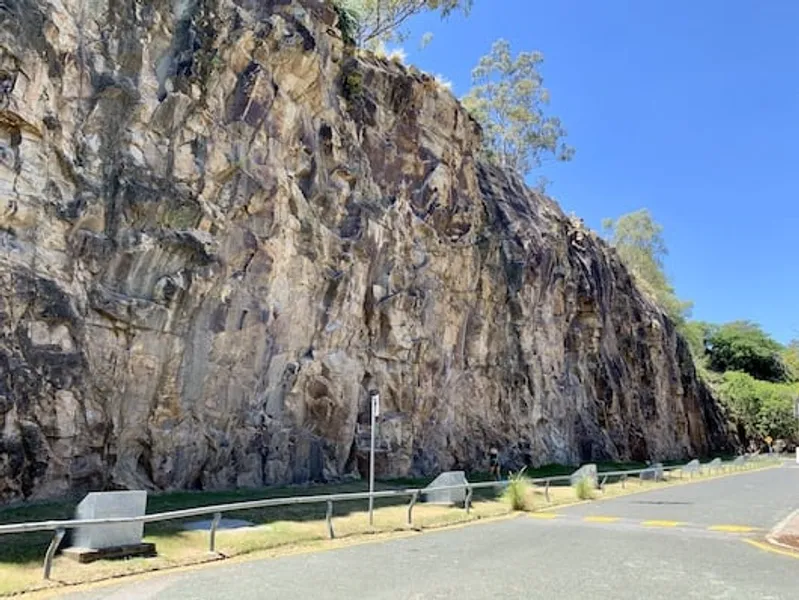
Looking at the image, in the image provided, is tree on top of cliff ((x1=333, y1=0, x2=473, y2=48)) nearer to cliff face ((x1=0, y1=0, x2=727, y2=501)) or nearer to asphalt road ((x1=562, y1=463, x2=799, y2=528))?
cliff face ((x1=0, y1=0, x2=727, y2=501))

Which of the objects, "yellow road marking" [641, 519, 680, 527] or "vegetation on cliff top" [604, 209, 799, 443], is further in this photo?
"vegetation on cliff top" [604, 209, 799, 443]

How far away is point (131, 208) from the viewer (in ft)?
52.5

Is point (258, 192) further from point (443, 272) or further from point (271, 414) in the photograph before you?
point (443, 272)

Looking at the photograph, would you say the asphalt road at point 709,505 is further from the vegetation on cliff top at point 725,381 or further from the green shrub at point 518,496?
the vegetation on cliff top at point 725,381

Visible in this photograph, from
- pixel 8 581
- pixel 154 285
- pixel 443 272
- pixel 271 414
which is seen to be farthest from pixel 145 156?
pixel 443 272

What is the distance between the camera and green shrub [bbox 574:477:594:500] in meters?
21.1

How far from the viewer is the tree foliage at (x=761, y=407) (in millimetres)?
70312

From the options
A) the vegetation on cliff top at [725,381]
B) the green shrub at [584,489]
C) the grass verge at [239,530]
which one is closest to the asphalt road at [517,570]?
the grass verge at [239,530]

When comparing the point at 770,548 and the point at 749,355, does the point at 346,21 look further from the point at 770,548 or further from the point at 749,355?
the point at 749,355

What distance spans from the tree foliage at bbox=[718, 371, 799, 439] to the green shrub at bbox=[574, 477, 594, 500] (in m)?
54.4

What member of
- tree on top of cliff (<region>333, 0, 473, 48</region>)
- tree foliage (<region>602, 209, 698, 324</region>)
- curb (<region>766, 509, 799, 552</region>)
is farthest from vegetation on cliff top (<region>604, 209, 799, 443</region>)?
curb (<region>766, 509, 799, 552</region>)

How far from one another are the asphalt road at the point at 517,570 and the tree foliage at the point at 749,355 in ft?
257

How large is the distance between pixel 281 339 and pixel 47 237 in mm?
7180

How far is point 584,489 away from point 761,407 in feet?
191
